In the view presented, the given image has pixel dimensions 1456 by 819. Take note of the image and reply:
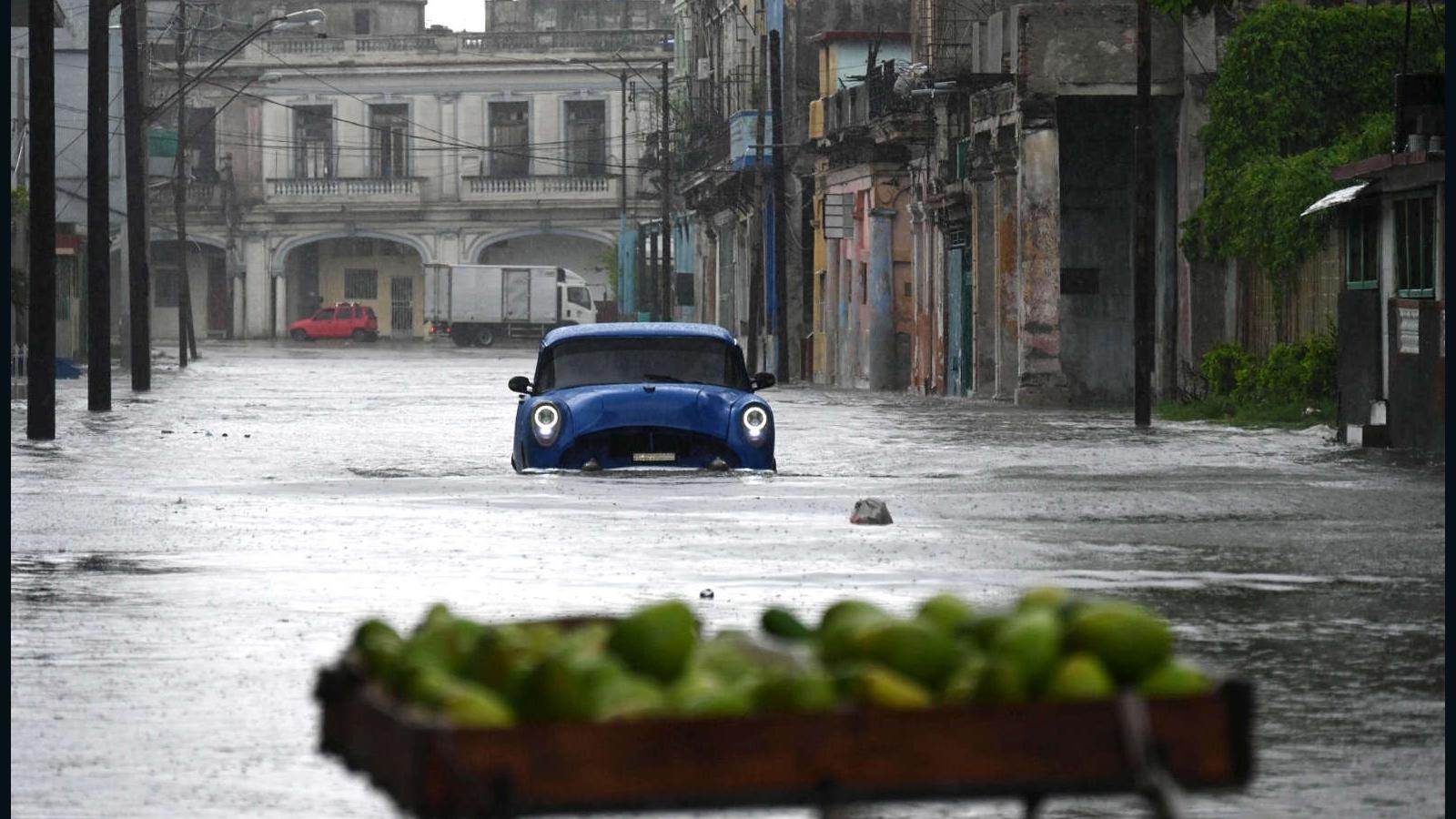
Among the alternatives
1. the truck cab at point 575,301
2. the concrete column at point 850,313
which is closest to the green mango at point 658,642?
the concrete column at point 850,313

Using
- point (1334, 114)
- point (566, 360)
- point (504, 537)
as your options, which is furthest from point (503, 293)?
point (504, 537)

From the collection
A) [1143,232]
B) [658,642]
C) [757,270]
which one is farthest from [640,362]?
[757,270]

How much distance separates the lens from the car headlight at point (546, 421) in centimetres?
2153

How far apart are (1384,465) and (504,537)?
924cm

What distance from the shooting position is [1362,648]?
36.0 feet

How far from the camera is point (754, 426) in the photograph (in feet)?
71.3

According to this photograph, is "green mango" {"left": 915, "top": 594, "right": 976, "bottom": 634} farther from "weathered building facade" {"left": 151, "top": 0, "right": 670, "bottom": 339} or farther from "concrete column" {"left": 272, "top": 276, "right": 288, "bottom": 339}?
"concrete column" {"left": 272, "top": 276, "right": 288, "bottom": 339}

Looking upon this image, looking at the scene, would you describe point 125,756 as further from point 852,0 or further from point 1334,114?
point 852,0

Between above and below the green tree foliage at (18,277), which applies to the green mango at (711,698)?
below

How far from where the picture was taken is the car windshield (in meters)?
22.2

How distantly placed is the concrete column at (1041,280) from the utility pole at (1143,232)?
857 centimetres

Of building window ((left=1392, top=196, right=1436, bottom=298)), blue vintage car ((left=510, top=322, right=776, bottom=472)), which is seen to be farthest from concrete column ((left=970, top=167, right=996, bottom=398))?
blue vintage car ((left=510, top=322, right=776, bottom=472))

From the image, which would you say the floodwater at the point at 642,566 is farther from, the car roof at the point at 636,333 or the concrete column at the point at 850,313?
the concrete column at the point at 850,313

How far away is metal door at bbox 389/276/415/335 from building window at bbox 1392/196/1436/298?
8042 cm
